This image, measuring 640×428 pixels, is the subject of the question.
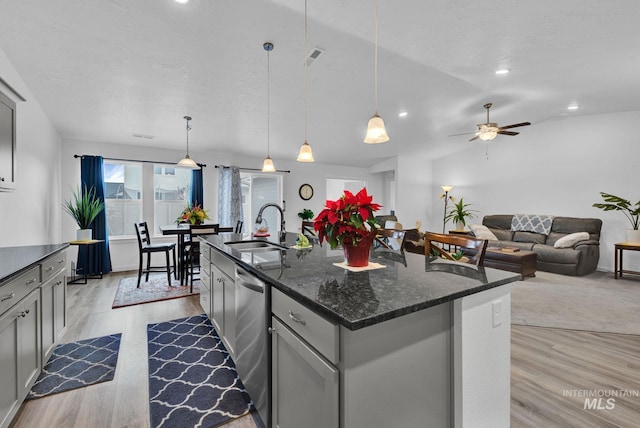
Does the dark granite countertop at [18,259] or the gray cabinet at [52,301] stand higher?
the dark granite countertop at [18,259]

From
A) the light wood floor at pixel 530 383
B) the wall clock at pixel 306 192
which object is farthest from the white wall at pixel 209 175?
the light wood floor at pixel 530 383

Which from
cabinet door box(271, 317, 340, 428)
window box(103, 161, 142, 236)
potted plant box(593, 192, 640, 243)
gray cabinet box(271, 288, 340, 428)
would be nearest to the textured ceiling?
window box(103, 161, 142, 236)

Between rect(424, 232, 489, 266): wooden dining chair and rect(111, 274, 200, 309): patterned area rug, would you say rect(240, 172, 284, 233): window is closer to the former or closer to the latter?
rect(111, 274, 200, 309): patterned area rug

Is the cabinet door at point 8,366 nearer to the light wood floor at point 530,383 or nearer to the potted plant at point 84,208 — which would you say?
the light wood floor at point 530,383

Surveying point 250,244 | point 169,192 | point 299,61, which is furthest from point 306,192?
point 250,244

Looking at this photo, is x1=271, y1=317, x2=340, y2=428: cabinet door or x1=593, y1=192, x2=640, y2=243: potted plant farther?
x1=593, y1=192, x2=640, y2=243: potted plant

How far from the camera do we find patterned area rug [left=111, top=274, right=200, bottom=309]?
145 inches

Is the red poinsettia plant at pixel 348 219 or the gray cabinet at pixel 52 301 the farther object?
the gray cabinet at pixel 52 301

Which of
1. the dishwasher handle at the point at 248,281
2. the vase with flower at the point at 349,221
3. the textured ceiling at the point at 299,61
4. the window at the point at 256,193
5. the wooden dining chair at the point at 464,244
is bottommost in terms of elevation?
the dishwasher handle at the point at 248,281

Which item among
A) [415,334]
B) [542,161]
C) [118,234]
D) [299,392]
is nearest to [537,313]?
[415,334]

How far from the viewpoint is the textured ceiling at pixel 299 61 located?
8.00ft

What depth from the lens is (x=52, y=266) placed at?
6.92ft

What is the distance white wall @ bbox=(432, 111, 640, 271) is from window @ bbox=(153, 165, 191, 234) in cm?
662

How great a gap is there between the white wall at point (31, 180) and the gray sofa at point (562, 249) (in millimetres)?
7086
